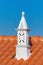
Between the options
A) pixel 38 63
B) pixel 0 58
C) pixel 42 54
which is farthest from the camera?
pixel 0 58

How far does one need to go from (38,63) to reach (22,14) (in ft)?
12.7

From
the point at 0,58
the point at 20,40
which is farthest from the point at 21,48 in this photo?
the point at 0,58

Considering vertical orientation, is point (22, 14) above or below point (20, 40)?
above

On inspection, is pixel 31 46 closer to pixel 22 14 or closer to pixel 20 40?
pixel 20 40

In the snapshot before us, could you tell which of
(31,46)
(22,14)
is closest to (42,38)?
(31,46)

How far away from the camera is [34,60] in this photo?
17.9 metres

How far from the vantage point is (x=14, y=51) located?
20.0 meters

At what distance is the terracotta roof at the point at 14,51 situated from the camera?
59.3 feet

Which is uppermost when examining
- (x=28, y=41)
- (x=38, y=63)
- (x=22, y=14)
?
(x=22, y=14)

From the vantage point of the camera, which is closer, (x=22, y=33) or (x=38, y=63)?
(x=38, y=63)

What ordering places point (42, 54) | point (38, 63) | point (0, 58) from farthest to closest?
point (0, 58), point (42, 54), point (38, 63)

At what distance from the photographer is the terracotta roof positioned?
59.3 ft

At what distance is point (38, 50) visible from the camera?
1905cm

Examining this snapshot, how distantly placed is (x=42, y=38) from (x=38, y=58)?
8.58 feet
